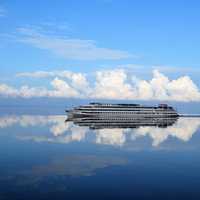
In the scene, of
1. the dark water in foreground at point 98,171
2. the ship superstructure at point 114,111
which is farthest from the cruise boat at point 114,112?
the dark water in foreground at point 98,171

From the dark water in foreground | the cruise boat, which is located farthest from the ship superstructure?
the dark water in foreground

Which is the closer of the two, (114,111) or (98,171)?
(98,171)

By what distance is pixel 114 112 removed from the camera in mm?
177750

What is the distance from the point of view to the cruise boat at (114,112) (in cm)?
17406

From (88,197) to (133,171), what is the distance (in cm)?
1729

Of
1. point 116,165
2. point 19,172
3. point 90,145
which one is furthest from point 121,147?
point 19,172

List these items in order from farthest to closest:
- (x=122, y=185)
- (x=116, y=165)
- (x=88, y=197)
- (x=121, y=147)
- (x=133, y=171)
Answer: (x=121, y=147) < (x=116, y=165) < (x=133, y=171) < (x=122, y=185) < (x=88, y=197)

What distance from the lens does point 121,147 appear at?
84.1 m

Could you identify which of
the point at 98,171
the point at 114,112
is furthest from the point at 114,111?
the point at 98,171

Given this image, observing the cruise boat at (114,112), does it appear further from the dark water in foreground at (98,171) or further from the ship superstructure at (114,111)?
the dark water in foreground at (98,171)

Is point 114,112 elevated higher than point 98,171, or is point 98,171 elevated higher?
point 114,112

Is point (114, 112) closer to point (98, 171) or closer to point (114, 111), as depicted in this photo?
point (114, 111)

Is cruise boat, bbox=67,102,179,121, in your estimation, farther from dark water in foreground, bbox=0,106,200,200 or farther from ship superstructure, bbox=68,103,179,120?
dark water in foreground, bbox=0,106,200,200

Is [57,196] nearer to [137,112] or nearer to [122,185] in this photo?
[122,185]
